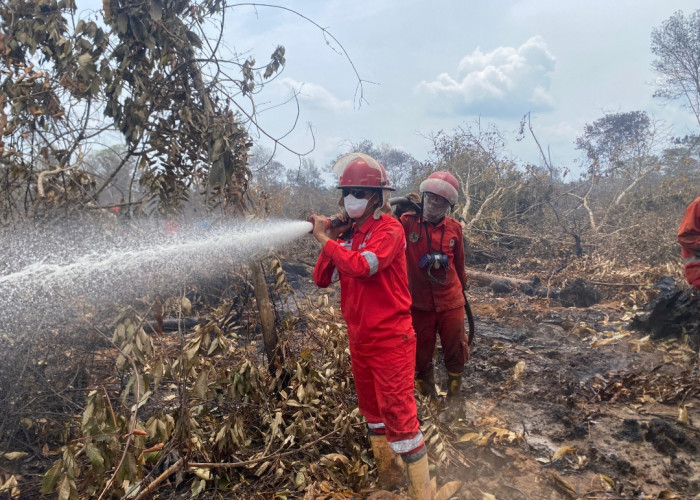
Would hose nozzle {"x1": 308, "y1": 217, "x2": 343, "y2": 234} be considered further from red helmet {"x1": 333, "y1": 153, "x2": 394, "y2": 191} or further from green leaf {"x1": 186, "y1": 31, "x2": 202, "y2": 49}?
green leaf {"x1": 186, "y1": 31, "x2": 202, "y2": 49}


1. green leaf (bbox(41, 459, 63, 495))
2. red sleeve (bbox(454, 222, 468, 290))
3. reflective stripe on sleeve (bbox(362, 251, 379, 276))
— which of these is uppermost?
reflective stripe on sleeve (bbox(362, 251, 379, 276))

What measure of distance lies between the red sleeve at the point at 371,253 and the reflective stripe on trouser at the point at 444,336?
1250 mm

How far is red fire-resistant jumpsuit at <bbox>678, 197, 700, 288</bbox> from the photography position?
342 cm

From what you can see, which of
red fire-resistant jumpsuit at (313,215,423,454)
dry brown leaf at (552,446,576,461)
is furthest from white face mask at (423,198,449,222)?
dry brown leaf at (552,446,576,461)

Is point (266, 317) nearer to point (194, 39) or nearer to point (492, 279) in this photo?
point (194, 39)

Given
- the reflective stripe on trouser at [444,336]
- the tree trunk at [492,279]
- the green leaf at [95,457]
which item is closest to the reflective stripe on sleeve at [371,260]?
the reflective stripe on trouser at [444,336]

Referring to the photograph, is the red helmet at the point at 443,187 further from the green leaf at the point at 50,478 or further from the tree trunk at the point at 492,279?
the tree trunk at the point at 492,279

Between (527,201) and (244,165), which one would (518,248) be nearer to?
(527,201)

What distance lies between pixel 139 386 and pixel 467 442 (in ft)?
7.94

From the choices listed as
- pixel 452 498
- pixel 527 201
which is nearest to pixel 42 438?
pixel 452 498

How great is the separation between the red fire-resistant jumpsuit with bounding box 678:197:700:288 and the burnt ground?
92cm

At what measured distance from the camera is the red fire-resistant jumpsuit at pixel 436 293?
3.50 m

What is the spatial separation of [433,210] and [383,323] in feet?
4.40

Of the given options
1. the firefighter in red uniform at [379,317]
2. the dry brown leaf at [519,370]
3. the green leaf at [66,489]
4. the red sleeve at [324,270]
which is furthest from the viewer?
the dry brown leaf at [519,370]
